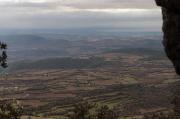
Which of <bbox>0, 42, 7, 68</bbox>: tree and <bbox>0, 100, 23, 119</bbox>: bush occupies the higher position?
<bbox>0, 42, 7, 68</bbox>: tree

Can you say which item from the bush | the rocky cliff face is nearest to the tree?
the bush

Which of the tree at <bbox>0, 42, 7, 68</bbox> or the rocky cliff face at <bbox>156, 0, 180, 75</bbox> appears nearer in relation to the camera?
the rocky cliff face at <bbox>156, 0, 180, 75</bbox>

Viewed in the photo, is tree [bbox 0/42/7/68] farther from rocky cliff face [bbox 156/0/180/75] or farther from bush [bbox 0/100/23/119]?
rocky cliff face [bbox 156/0/180/75]

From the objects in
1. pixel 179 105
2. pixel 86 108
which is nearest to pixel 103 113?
pixel 86 108

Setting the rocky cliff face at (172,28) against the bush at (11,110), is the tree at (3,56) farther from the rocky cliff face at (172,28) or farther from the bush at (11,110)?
the rocky cliff face at (172,28)

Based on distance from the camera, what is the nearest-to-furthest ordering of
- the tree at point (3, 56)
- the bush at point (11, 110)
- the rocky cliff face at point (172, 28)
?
the rocky cliff face at point (172, 28) < the tree at point (3, 56) < the bush at point (11, 110)

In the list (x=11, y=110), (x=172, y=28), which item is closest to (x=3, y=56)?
(x=11, y=110)

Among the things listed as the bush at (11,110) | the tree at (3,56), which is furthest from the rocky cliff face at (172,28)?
the bush at (11,110)

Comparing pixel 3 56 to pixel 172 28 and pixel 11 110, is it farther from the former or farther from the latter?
pixel 172 28

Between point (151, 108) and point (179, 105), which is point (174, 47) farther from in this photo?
point (151, 108)
